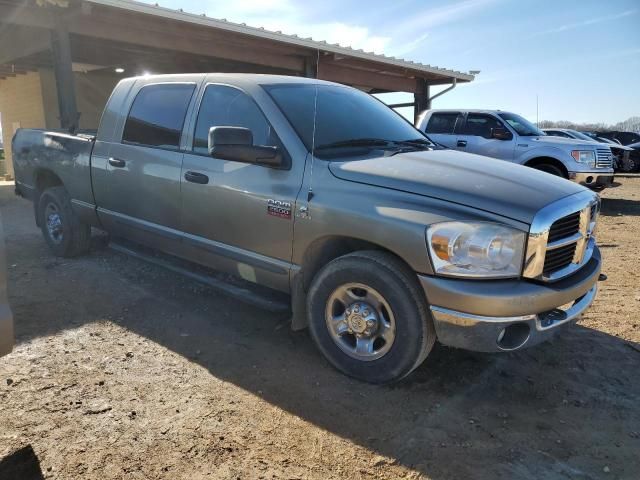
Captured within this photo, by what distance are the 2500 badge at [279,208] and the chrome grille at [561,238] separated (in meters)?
1.48

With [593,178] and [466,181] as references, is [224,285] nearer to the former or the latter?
[466,181]

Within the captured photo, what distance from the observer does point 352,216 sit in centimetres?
291

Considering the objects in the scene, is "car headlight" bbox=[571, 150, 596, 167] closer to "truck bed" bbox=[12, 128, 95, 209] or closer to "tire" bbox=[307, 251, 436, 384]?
"tire" bbox=[307, 251, 436, 384]

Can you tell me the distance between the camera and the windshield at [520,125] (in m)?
10.1

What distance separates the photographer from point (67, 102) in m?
9.13

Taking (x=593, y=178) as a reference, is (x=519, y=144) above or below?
above

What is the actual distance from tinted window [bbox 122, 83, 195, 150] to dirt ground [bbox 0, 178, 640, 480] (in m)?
1.44

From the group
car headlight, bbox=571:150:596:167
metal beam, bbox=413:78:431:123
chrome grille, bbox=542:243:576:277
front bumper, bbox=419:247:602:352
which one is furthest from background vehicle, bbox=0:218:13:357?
metal beam, bbox=413:78:431:123

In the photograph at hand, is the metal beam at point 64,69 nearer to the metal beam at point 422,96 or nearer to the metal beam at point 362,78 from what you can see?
the metal beam at point 362,78

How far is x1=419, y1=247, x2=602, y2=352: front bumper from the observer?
2.56 m

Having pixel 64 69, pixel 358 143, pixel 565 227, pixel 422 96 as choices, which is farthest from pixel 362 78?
pixel 565 227

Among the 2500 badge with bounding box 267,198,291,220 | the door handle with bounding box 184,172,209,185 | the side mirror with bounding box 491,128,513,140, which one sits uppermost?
the side mirror with bounding box 491,128,513,140

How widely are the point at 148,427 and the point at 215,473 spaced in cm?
55

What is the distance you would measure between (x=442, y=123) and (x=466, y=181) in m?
8.29
